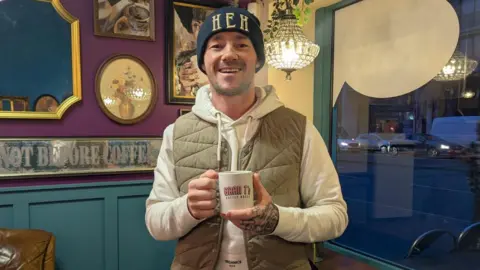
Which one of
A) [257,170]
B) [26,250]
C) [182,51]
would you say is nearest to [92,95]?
[182,51]

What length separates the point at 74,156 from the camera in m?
2.24

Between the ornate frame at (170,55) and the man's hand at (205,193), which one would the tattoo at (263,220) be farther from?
the ornate frame at (170,55)

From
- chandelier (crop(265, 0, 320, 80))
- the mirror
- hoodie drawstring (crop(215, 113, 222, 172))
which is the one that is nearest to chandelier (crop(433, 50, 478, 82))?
chandelier (crop(265, 0, 320, 80))

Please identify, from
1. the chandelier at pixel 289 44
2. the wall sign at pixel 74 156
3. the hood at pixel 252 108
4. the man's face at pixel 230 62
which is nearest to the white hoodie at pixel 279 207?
the hood at pixel 252 108

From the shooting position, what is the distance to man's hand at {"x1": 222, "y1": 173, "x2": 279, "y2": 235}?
0.90m

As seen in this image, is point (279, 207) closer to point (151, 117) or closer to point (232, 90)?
point (232, 90)

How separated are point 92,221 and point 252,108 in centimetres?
160

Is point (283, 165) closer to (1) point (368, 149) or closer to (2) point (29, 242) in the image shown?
(2) point (29, 242)

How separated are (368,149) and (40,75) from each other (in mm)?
2355

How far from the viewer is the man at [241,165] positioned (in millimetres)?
1103

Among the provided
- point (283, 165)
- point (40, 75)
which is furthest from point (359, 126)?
point (40, 75)

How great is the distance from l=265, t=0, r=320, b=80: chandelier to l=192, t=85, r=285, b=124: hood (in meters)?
1.07

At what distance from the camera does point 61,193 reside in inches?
87.4

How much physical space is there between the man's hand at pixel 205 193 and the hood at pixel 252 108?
310mm
